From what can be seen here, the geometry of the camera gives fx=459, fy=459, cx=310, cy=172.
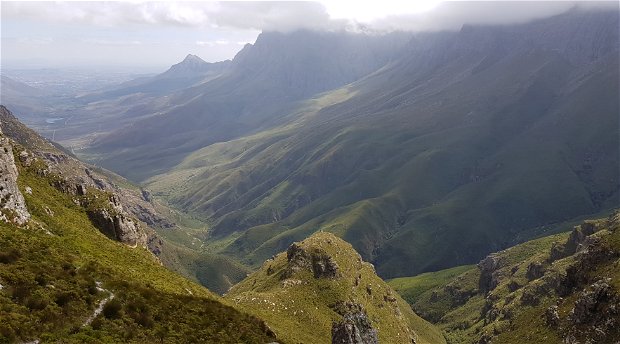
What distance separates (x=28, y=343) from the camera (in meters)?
34.7

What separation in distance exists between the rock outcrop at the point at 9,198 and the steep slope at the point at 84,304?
0.57 metres

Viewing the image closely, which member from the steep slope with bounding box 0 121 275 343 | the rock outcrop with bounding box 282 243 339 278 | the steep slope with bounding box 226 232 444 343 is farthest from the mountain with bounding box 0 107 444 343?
the rock outcrop with bounding box 282 243 339 278

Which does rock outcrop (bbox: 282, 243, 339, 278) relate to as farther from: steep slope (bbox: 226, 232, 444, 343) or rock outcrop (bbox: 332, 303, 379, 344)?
rock outcrop (bbox: 332, 303, 379, 344)

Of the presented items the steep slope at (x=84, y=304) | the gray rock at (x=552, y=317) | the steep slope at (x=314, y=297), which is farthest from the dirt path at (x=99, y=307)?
the gray rock at (x=552, y=317)

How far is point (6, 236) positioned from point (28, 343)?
18.3 m

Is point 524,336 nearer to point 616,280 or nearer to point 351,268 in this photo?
point 616,280

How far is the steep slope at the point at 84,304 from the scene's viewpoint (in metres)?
37.9

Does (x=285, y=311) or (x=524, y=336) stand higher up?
(x=285, y=311)

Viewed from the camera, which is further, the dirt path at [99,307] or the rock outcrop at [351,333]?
the rock outcrop at [351,333]

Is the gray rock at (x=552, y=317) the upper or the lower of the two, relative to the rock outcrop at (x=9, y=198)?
lower

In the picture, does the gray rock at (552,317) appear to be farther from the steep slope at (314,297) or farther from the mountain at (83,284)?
the mountain at (83,284)

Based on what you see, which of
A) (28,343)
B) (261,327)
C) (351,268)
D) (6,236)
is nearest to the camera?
(28,343)

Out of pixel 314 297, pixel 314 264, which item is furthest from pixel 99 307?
pixel 314 264

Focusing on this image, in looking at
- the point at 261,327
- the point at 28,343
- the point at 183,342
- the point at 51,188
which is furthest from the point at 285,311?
the point at 28,343
